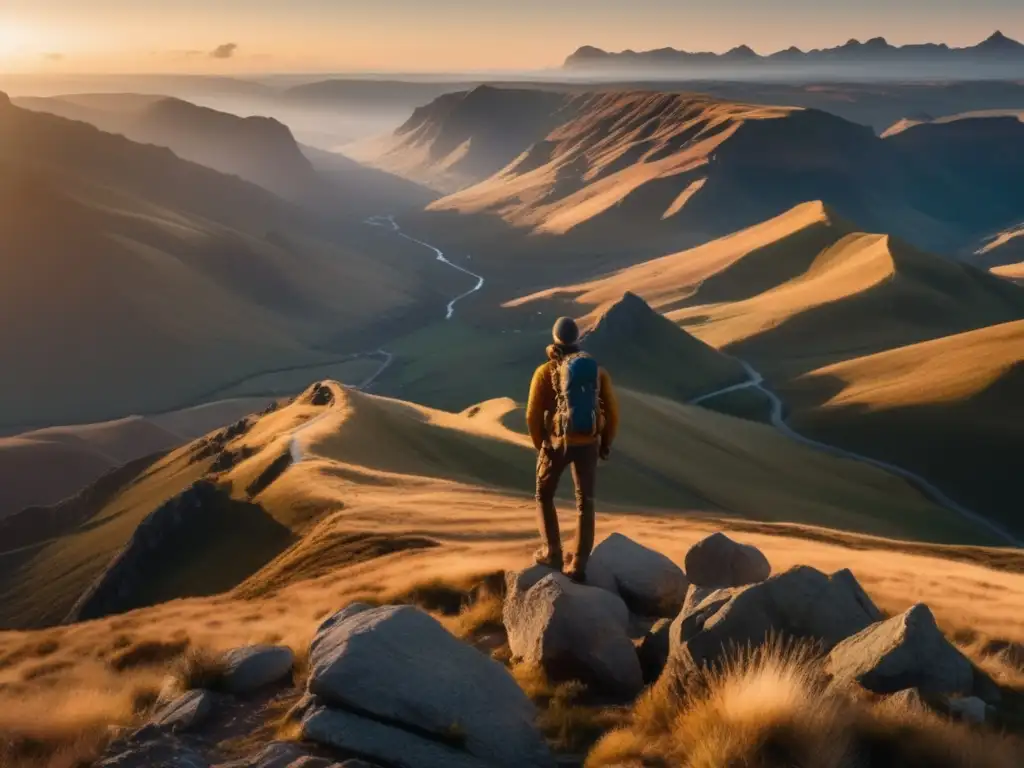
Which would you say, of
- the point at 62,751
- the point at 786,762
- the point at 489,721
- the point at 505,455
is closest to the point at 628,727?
the point at 489,721

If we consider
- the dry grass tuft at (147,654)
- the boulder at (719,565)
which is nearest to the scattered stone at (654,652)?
the boulder at (719,565)

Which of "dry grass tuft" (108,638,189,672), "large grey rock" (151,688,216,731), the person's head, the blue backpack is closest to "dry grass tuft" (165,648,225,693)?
"large grey rock" (151,688,216,731)

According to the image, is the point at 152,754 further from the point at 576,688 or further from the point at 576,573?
the point at 576,573

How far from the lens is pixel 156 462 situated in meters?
92.4

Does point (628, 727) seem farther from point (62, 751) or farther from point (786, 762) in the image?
point (62, 751)

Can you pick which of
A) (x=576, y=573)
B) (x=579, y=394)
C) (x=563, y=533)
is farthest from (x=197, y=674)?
(x=563, y=533)

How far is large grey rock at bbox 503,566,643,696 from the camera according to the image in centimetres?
1151

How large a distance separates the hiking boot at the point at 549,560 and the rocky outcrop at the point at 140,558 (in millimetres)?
35423

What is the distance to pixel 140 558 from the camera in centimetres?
4797

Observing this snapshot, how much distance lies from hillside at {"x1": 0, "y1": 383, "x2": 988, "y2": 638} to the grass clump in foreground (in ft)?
57.2

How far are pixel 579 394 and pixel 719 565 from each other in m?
4.79

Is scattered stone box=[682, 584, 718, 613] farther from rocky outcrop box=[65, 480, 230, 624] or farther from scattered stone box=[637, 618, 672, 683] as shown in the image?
rocky outcrop box=[65, 480, 230, 624]

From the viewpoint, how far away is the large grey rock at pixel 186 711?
1098 centimetres

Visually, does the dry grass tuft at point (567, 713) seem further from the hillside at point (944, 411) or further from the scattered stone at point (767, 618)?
the hillside at point (944, 411)
